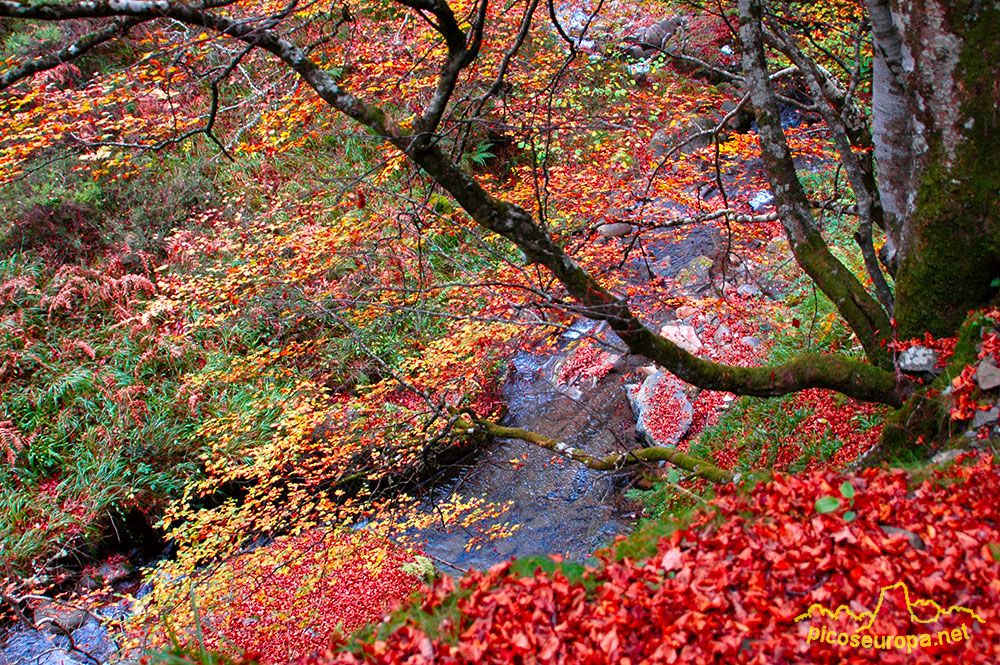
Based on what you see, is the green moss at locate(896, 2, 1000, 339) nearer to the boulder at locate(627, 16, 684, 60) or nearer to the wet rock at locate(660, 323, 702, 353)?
the wet rock at locate(660, 323, 702, 353)

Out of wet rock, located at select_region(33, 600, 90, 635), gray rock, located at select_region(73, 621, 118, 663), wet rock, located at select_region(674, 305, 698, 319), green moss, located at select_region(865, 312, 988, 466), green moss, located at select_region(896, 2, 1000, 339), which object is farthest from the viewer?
wet rock, located at select_region(674, 305, 698, 319)

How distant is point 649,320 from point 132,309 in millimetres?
7558

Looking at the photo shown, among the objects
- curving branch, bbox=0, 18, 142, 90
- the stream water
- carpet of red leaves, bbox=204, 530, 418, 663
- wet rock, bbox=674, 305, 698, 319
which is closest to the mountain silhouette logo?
the stream water

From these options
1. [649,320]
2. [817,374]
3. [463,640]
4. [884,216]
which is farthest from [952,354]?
[649,320]

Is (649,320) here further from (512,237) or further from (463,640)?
(463,640)

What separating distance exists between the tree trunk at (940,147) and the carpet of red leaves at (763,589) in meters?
0.93

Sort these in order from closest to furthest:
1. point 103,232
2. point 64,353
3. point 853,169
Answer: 1. point 853,169
2. point 64,353
3. point 103,232

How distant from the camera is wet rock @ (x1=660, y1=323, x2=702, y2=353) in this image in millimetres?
6855

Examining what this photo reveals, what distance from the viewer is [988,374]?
283cm

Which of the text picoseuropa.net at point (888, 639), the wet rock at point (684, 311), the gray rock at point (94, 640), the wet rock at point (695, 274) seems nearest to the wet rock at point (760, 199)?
the wet rock at point (695, 274)

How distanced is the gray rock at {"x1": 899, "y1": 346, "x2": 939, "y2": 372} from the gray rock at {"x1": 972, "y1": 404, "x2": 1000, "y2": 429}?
386 mm

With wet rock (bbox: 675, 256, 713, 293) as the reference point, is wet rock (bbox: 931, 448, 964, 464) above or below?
below

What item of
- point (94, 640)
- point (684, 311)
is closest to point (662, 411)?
point (684, 311)

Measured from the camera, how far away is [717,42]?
491 inches
